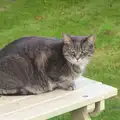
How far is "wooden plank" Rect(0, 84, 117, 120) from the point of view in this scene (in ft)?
8.86

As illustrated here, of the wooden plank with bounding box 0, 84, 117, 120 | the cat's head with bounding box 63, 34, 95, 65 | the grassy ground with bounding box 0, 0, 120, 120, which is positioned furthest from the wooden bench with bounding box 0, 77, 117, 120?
the grassy ground with bounding box 0, 0, 120, 120

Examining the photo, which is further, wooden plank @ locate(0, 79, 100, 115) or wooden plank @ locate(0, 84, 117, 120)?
wooden plank @ locate(0, 79, 100, 115)

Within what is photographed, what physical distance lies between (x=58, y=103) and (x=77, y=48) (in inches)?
18.2

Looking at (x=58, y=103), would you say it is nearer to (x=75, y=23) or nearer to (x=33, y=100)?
(x=33, y=100)

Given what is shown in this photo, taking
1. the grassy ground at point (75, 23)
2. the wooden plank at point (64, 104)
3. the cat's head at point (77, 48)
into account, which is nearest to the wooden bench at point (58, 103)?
the wooden plank at point (64, 104)

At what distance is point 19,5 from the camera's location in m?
8.48

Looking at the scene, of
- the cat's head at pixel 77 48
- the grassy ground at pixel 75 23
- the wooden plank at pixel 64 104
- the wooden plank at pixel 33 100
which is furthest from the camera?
the grassy ground at pixel 75 23

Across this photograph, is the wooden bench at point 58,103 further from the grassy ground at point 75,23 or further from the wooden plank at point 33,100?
the grassy ground at point 75,23

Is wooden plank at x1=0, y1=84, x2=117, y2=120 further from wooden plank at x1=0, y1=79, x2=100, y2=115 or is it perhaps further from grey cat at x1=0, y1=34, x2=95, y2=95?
grey cat at x1=0, y1=34, x2=95, y2=95

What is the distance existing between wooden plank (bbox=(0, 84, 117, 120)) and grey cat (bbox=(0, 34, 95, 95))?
14 centimetres

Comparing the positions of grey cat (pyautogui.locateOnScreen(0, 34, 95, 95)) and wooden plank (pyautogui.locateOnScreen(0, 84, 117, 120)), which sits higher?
grey cat (pyautogui.locateOnScreen(0, 34, 95, 95))

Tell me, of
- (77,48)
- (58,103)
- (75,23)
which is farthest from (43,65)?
(75,23)

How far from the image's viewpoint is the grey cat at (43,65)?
124 inches

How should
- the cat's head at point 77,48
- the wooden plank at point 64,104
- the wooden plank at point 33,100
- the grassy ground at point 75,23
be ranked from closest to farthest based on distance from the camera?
the wooden plank at point 64,104 < the wooden plank at point 33,100 < the cat's head at point 77,48 < the grassy ground at point 75,23
